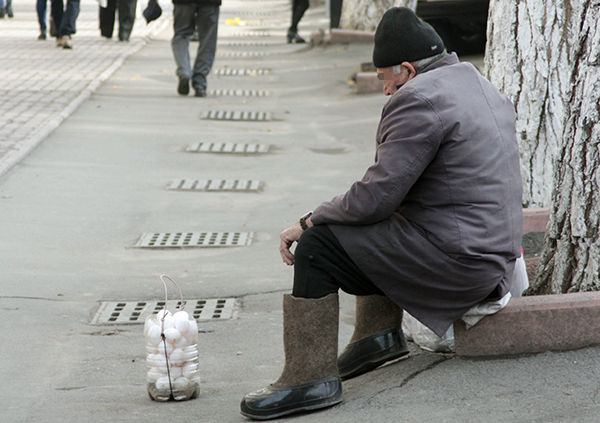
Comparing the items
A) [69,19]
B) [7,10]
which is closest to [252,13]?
[7,10]

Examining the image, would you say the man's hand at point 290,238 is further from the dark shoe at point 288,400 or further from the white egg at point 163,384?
the white egg at point 163,384

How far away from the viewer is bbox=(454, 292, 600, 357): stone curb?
2.98 m

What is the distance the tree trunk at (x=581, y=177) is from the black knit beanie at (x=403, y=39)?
70cm

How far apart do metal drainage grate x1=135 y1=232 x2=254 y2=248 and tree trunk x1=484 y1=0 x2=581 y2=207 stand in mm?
1984

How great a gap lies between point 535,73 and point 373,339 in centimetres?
231

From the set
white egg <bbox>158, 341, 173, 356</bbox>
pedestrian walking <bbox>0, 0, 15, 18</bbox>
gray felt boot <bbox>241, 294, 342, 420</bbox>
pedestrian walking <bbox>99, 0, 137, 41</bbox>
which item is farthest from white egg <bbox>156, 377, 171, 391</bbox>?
pedestrian walking <bbox>0, 0, 15, 18</bbox>

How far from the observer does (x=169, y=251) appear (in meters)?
5.36

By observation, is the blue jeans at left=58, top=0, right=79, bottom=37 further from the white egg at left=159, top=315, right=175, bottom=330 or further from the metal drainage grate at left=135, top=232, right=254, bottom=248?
the white egg at left=159, top=315, right=175, bottom=330

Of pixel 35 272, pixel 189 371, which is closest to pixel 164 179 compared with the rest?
pixel 35 272

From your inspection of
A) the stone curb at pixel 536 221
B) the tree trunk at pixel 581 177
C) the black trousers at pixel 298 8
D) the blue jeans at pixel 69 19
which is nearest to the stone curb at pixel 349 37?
the black trousers at pixel 298 8

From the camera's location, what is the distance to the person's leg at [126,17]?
16.5 m

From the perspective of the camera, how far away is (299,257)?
2.86 meters

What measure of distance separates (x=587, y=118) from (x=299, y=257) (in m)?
1.31

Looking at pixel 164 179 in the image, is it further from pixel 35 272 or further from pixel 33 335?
pixel 33 335
